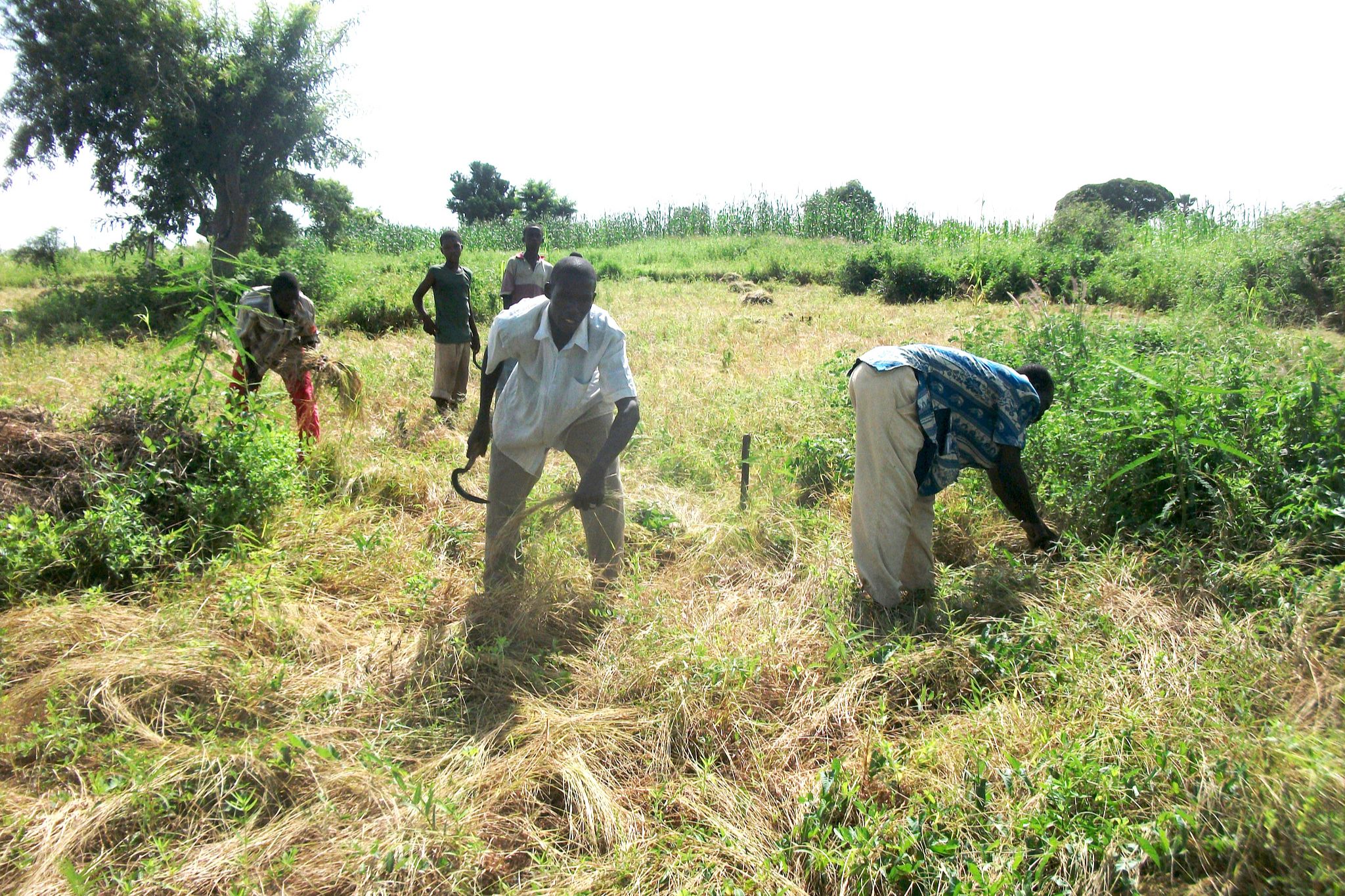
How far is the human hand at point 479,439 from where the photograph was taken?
3.78 m

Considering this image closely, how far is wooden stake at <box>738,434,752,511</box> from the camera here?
15.0 feet

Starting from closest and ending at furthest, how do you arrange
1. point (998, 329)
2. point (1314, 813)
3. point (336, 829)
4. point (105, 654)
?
1. point (1314, 813)
2. point (336, 829)
3. point (105, 654)
4. point (998, 329)

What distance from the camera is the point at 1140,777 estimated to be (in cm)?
220

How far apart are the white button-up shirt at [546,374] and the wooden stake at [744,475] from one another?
53.9 inches

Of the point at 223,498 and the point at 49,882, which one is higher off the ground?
the point at 223,498

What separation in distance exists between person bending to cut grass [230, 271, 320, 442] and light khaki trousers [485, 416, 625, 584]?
1.98 metres

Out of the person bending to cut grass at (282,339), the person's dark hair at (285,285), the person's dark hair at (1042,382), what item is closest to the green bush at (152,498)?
the person bending to cut grass at (282,339)

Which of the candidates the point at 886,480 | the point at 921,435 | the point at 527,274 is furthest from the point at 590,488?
the point at 527,274

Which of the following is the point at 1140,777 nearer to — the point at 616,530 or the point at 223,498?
the point at 616,530

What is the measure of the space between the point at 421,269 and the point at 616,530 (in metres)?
14.0

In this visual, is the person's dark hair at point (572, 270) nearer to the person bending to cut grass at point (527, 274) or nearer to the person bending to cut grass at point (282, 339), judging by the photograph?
the person bending to cut grass at point (282, 339)

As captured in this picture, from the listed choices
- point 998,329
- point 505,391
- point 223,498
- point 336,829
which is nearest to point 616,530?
point 505,391

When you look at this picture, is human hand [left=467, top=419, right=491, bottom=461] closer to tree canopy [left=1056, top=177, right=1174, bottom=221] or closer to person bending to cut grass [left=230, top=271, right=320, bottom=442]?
person bending to cut grass [left=230, top=271, right=320, bottom=442]

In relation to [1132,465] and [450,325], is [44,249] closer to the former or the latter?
[450,325]
